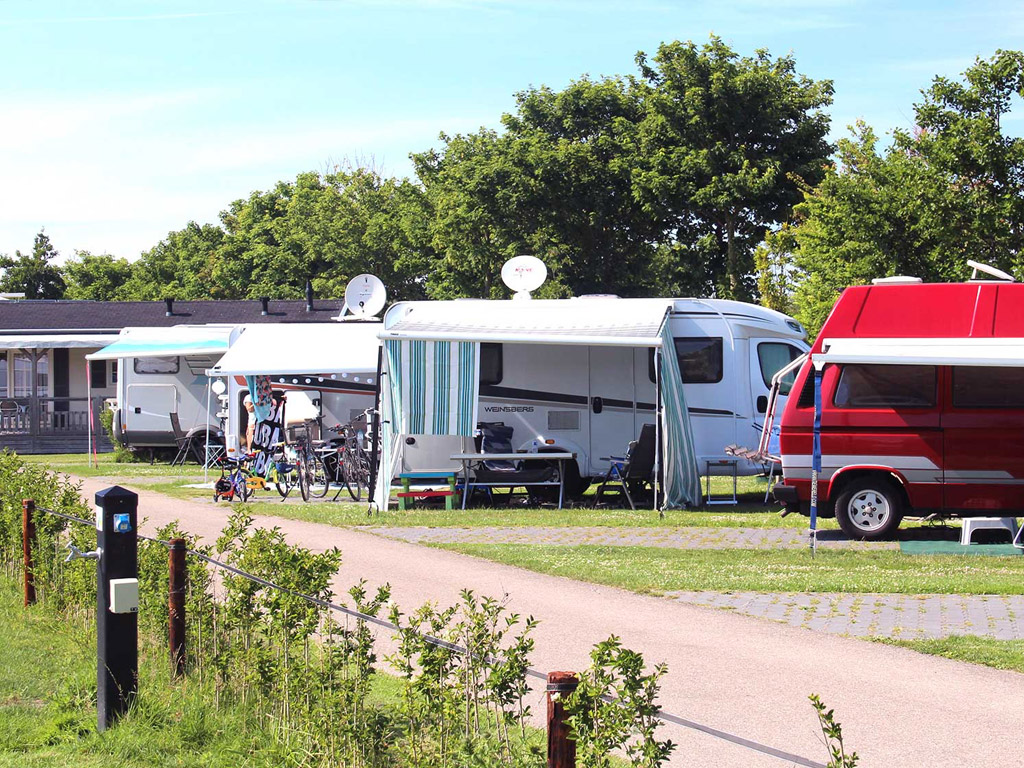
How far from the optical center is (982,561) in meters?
11.8

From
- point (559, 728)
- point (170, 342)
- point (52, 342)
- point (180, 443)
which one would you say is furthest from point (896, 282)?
point (52, 342)

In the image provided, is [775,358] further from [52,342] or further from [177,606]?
[52,342]

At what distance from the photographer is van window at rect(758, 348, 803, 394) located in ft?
59.0

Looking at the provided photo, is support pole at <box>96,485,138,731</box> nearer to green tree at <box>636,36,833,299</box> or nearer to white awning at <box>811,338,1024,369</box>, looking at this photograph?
white awning at <box>811,338,1024,369</box>

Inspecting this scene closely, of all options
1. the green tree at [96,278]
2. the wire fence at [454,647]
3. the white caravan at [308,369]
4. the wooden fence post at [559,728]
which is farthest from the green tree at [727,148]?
the green tree at [96,278]

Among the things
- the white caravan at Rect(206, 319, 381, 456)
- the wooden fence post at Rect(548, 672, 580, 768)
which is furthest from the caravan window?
the wooden fence post at Rect(548, 672, 580, 768)

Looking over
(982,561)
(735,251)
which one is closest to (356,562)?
(982,561)

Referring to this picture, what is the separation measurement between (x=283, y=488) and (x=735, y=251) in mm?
19741

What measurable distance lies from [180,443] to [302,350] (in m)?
6.63

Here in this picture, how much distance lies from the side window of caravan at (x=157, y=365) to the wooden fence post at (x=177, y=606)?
2054cm

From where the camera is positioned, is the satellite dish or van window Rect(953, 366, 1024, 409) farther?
the satellite dish

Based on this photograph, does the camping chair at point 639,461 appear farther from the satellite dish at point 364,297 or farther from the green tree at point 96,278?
Result: the green tree at point 96,278

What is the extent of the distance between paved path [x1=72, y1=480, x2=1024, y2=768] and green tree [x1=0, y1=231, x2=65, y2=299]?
63.7 m

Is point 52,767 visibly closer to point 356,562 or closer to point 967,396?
point 356,562
